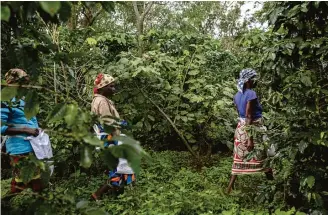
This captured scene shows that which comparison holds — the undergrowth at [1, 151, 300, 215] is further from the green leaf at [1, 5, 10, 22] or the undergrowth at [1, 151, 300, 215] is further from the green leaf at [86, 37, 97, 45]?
the green leaf at [86, 37, 97, 45]

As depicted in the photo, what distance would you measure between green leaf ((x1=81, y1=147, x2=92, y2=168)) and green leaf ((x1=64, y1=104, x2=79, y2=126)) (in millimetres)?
94

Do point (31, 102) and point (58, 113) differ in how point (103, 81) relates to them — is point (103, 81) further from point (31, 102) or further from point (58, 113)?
point (58, 113)

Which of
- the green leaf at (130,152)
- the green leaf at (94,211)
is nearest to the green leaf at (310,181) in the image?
the green leaf at (94,211)

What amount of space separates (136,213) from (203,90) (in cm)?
242

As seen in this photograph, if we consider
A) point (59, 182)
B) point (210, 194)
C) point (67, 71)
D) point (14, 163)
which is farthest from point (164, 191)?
point (14, 163)

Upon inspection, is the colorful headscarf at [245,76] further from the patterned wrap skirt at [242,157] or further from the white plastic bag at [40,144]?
the white plastic bag at [40,144]

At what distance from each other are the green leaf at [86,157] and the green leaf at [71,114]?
0.09 meters

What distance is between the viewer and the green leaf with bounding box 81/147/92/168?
1189 millimetres

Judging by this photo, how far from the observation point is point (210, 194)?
12.4 ft

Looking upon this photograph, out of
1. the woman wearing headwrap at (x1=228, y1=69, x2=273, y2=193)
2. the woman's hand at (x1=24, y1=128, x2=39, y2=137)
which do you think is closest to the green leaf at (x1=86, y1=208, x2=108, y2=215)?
the woman's hand at (x1=24, y1=128, x2=39, y2=137)

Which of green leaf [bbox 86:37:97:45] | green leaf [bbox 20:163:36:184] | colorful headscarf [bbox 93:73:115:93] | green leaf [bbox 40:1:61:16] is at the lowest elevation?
green leaf [bbox 20:163:36:184]

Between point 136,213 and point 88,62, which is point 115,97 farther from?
point 136,213

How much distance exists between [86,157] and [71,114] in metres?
0.14

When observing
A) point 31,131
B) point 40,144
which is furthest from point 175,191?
point 31,131
